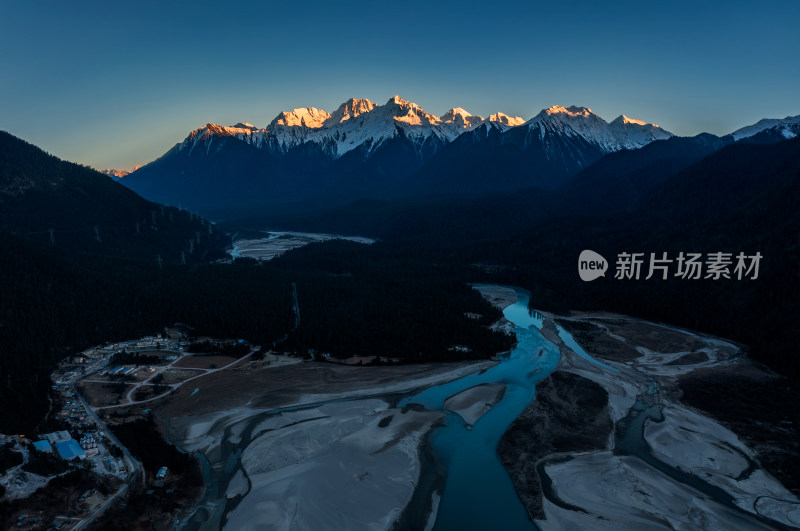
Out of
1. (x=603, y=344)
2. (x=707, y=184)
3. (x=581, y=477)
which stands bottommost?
(x=581, y=477)

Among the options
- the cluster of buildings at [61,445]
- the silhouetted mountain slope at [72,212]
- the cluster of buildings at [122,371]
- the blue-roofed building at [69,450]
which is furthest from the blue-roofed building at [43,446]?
the silhouetted mountain slope at [72,212]

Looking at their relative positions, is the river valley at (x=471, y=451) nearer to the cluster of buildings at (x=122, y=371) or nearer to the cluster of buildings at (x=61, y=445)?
the cluster of buildings at (x=61, y=445)

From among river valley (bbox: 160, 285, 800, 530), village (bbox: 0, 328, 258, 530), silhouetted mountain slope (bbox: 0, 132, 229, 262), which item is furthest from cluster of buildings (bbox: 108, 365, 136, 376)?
silhouetted mountain slope (bbox: 0, 132, 229, 262)

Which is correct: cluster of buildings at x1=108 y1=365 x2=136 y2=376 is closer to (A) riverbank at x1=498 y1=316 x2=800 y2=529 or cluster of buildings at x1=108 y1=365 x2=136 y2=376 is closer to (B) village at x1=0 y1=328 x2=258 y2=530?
(B) village at x1=0 y1=328 x2=258 y2=530

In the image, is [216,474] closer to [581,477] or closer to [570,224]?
[581,477]

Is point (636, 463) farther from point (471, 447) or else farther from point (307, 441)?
point (307, 441)

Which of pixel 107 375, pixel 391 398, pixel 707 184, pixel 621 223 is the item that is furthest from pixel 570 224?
pixel 107 375
